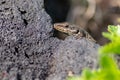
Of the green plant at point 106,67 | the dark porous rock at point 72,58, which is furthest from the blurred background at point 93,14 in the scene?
the green plant at point 106,67

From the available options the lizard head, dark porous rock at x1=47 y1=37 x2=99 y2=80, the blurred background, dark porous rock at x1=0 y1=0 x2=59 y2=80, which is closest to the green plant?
dark porous rock at x1=47 y1=37 x2=99 y2=80

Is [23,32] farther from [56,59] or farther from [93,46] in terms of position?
[93,46]

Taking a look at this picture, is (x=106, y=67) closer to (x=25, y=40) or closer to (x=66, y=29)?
(x=25, y=40)

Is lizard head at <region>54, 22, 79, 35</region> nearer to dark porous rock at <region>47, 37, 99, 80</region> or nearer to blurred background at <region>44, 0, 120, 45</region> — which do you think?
dark porous rock at <region>47, 37, 99, 80</region>

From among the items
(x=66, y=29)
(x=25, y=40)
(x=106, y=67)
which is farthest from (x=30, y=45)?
(x=66, y=29)

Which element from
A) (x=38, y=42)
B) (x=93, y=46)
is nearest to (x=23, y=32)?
(x=38, y=42)
